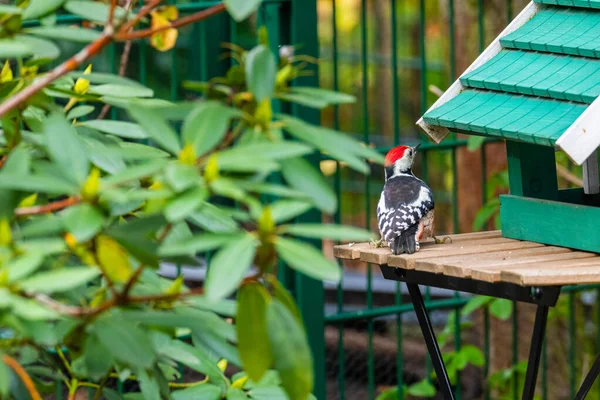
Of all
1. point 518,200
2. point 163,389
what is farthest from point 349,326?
point 163,389

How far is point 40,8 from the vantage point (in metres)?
1.70

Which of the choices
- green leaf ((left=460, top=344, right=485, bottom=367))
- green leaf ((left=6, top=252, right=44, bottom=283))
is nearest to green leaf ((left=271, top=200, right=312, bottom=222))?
green leaf ((left=6, top=252, right=44, bottom=283))

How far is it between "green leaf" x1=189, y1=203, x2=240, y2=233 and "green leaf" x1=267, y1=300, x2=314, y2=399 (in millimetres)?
271

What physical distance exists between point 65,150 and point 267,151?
0.31 metres

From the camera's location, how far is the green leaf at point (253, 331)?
1366 mm

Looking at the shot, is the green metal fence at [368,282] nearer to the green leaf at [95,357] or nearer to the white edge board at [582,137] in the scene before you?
the white edge board at [582,137]

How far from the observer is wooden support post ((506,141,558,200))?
10.1ft

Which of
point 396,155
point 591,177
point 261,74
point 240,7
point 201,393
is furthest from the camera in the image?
point 396,155

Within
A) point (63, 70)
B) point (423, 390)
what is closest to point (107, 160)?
point (63, 70)

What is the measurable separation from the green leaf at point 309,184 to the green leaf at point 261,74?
0.37 feet

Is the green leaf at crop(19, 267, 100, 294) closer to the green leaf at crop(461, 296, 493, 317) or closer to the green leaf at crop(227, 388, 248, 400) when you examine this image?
the green leaf at crop(227, 388, 248, 400)

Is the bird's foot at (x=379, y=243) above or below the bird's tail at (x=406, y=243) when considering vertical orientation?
below

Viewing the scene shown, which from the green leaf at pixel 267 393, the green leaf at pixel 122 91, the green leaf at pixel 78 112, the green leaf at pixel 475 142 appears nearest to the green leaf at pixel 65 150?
the green leaf at pixel 122 91

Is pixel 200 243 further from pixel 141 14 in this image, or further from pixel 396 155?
pixel 396 155
